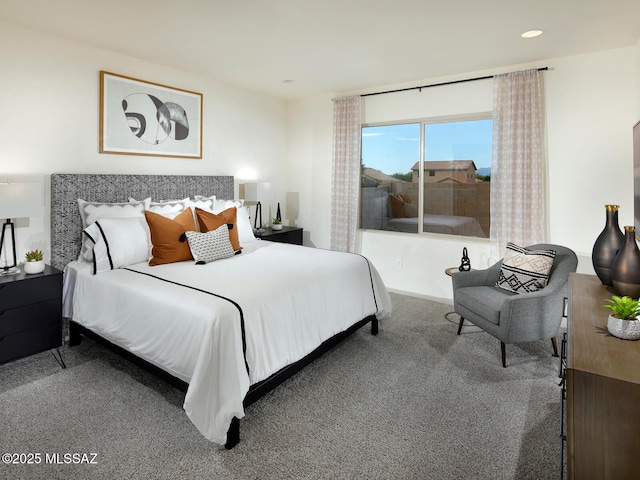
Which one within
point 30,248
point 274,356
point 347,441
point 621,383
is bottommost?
point 347,441

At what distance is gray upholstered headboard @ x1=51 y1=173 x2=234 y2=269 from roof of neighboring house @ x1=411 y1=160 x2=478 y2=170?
9.46 ft

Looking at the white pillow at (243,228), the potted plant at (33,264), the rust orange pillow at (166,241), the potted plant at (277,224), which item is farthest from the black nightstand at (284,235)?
the potted plant at (33,264)

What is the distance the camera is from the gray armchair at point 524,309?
2836 mm

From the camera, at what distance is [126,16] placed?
2.88 m

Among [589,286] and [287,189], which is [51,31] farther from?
[589,286]

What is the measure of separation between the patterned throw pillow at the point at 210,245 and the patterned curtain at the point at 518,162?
2825 mm

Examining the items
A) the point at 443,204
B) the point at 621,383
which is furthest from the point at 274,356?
the point at 443,204

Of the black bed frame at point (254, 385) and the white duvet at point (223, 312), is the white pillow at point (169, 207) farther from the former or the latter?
the black bed frame at point (254, 385)

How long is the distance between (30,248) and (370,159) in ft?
12.7

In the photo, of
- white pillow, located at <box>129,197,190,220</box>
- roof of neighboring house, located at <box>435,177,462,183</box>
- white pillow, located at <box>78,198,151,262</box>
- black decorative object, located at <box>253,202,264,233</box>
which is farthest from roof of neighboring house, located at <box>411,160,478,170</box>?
white pillow, located at <box>78,198,151,262</box>

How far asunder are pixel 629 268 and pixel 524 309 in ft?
2.94

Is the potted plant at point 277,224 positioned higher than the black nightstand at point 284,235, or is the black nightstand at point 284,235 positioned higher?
the potted plant at point 277,224

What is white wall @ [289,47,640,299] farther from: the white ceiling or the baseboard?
the white ceiling

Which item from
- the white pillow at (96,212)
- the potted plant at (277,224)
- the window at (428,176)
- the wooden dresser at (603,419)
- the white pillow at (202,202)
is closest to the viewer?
the wooden dresser at (603,419)
